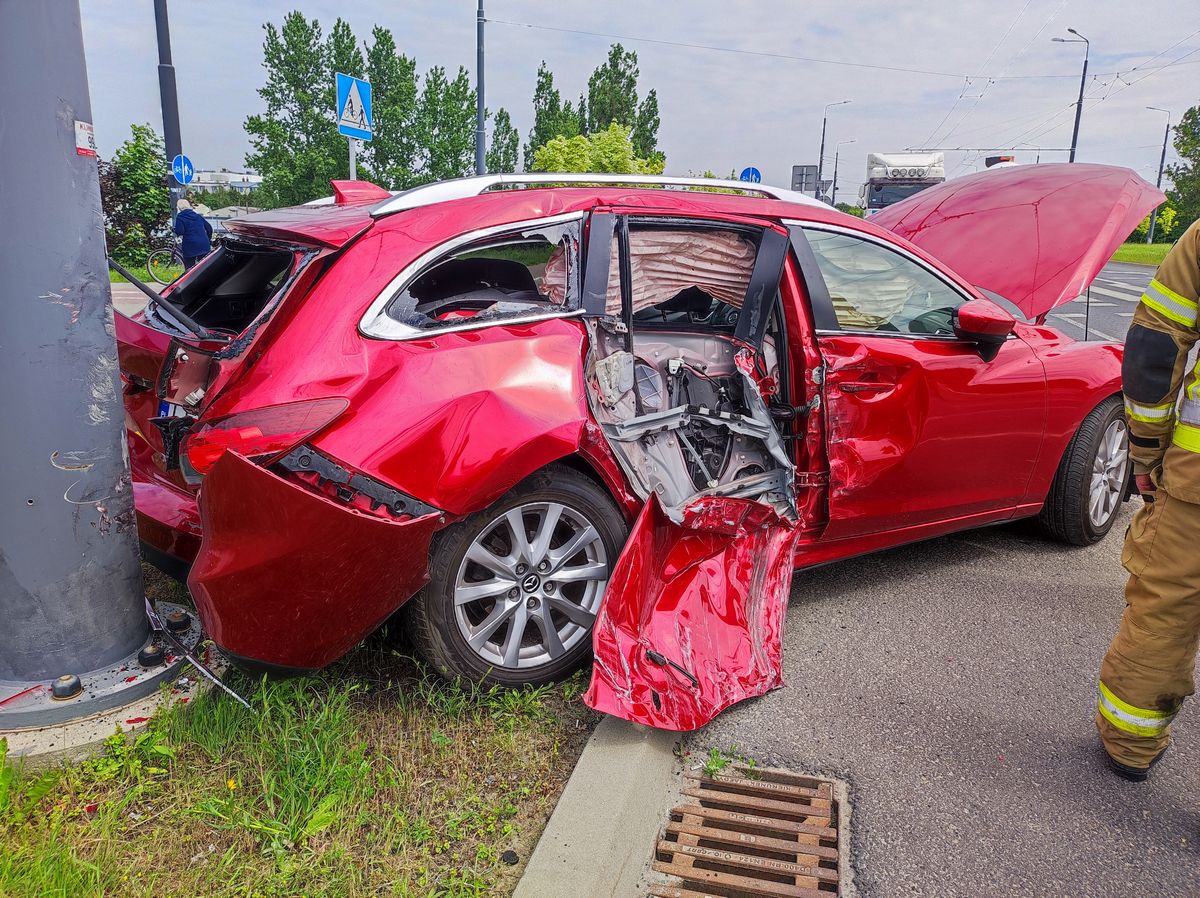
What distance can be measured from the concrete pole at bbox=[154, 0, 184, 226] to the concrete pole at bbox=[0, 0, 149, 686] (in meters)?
11.9

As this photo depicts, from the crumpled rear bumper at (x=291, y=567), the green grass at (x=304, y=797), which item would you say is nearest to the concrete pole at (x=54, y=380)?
the green grass at (x=304, y=797)

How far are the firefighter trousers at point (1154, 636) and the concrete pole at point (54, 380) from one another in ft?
10.1

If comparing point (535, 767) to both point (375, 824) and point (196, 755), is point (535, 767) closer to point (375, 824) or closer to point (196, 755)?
point (375, 824)

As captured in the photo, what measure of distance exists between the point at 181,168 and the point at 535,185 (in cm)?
1452

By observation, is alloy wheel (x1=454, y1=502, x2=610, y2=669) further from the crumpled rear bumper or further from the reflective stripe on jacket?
the reflective stripe on jacket

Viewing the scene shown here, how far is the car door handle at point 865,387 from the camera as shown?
3.57 m

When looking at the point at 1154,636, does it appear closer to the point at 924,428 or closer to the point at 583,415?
the point at 924,428

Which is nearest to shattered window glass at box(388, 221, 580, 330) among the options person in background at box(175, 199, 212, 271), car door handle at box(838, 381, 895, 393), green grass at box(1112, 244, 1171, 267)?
car door handle at box(838, 381, 895, 393)

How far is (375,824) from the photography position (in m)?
2.35

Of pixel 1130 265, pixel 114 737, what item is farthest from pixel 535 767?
pixel 1130 265

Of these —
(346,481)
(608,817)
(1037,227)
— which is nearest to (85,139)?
(346,481)

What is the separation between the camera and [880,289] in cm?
386

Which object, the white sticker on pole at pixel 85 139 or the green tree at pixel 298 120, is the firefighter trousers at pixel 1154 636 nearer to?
the white sticker on pole at pixel 85 139

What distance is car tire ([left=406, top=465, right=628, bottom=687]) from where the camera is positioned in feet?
9.19
